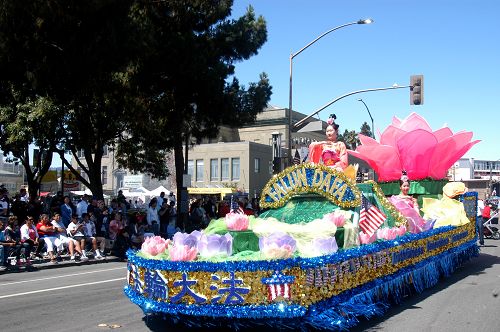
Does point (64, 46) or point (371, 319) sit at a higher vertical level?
point (64, 46)

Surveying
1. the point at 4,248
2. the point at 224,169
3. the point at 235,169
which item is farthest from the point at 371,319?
the point at 224,169

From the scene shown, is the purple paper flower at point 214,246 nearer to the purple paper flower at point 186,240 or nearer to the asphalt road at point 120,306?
the purple paper flower at point 186,240

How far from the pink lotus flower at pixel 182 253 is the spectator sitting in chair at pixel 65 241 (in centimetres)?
987

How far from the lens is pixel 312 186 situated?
24.9ft

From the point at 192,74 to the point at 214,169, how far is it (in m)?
31.9

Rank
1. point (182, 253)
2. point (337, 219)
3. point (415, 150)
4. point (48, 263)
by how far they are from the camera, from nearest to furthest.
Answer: point (182, 253) → point (337, 219) → point (415, 150) → point (48, 263)

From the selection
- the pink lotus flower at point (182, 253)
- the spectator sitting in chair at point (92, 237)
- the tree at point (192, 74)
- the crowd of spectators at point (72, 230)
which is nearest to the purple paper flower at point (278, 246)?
the pink lotus flower at point (182, 253)

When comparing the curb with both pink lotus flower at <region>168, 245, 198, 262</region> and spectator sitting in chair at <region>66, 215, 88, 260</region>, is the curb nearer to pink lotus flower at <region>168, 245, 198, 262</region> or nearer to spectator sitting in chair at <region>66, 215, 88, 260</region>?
spectator sitting in chair at <region>66, 215, 88, 260</region>

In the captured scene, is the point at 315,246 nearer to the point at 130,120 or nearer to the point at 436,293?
the point at 436,293

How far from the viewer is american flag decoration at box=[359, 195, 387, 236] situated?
7074 millimetres

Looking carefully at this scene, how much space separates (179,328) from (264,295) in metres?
1.52

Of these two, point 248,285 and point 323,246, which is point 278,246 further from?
point 323,246

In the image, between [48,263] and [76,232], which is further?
[76,232]

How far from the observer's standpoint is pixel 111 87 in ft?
60.8
